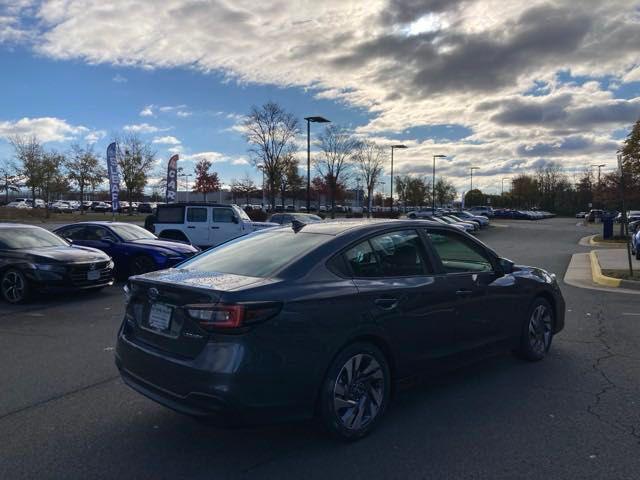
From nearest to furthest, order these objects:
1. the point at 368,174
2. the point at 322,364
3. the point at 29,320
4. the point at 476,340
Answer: the point at 322,364 < the point at 476,340 < the point at 29,320 < the point at 368,174

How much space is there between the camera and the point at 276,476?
3.26 metres

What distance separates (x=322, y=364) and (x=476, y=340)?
185 cm

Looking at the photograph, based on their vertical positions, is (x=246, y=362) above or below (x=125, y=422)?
above

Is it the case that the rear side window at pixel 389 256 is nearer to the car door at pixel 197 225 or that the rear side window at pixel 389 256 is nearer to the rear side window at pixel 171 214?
the car door at pixel 197 225

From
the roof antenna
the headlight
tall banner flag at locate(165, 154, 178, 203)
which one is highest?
tall banner flag at locate(165, 154, 178, 203)

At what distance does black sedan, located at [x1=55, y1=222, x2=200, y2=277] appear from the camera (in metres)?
11.8

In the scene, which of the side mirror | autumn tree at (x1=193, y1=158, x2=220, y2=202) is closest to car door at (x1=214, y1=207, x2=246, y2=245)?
the side mirror

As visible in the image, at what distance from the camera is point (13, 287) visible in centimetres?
929

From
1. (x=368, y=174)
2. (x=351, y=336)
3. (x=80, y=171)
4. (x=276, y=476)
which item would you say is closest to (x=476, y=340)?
(x=351, y=336)

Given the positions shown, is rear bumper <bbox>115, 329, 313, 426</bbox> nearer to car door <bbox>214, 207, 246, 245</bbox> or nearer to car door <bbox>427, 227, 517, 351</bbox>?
car door <bbox>427, 227, 517, 351</bbox>

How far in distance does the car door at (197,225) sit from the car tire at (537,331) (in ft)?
45.4

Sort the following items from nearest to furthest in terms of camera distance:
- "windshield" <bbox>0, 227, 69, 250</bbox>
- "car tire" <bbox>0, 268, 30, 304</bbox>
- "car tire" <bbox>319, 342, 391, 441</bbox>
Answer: "car tire" <bbox>319, 342, 391, 441</bbox>
"car tire" <bbox>0, 268, 30, 304</bbox>
"windshield" <bbox>0, 227, 69, 250</bbox>

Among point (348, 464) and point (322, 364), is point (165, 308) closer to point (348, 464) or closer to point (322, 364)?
point (322, 364)

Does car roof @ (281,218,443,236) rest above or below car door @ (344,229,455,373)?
above
